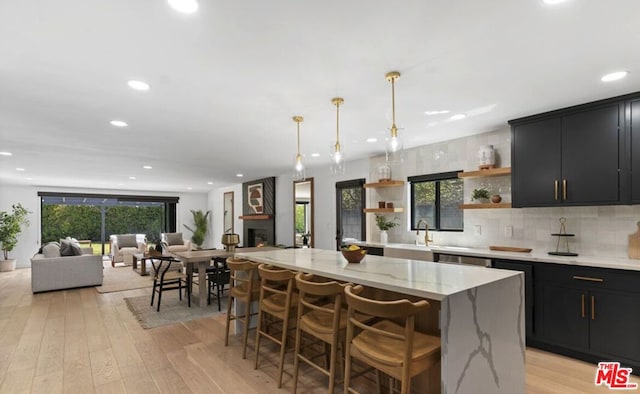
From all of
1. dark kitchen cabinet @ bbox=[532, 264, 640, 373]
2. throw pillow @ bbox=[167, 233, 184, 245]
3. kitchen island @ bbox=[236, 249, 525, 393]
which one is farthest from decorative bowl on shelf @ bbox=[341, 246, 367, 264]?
throw pillow @ bbox=[167, 233, 184, 245]

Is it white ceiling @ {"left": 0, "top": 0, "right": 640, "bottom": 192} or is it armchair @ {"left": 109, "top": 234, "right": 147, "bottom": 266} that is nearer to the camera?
white ceiling @ {"left": 0, "top": 0, "right": 640, "bottom": 192}

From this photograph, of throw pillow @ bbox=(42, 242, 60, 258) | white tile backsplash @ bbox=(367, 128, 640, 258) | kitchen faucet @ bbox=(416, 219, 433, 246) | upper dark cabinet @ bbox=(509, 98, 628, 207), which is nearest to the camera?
upper dark cabinet @ bbox=(509, 98, 628, 207)

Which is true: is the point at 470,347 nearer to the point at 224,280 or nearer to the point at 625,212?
the point at 625,212

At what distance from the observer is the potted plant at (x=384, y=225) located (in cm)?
516

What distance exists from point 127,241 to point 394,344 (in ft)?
33.2

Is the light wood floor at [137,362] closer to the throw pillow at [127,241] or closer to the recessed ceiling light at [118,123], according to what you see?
the recessed ceiling light at [118,123]

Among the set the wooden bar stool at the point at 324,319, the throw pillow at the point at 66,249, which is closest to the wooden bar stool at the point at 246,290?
the wooden bar stool at the point at 324,319

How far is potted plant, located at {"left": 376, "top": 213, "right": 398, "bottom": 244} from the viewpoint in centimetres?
516

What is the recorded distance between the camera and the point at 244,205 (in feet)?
32.3

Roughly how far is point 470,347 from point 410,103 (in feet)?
6.98

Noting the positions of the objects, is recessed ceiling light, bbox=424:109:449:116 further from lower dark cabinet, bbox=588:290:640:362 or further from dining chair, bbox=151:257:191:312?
dining chair, bbox=151:257:191:312

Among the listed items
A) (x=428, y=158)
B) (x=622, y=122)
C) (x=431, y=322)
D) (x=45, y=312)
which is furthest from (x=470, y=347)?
(x=45, y=312)

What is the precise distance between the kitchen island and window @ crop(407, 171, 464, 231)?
2.35 metres

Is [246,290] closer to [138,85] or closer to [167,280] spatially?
[138,85]
